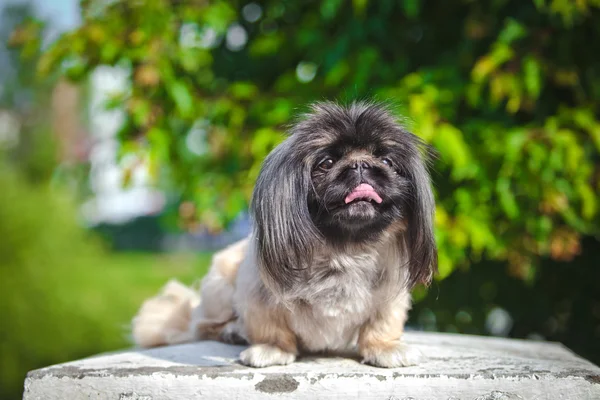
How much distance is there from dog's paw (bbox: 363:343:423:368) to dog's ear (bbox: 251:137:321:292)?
47 cm

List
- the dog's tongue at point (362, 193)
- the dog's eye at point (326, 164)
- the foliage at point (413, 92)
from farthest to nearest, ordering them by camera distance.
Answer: the foliage at point (413, 92) → the dog's eye at point (326, 164) → the dog's tongue at point (362, 193)

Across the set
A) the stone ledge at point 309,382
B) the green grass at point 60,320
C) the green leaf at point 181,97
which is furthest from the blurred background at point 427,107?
the green grass at point 60,320

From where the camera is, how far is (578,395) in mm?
2324

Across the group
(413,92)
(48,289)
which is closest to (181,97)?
(413,92)

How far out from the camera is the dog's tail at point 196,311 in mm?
2916

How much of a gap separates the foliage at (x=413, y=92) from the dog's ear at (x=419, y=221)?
2.73 ft

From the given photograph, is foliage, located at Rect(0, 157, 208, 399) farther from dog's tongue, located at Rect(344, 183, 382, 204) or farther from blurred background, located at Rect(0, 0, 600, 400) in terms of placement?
dog's tongue, located at Rect(344, 183, 382, 204)

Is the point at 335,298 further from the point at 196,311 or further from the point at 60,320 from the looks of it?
the point at 60,320

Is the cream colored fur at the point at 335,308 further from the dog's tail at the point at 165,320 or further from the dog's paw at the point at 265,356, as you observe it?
the dog's tail at the point at 165,320

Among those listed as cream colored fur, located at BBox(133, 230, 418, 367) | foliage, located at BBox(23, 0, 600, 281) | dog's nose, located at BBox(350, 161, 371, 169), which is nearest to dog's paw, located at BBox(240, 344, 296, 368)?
cream colored fur, located at BBox(133, 230, 418, 367)

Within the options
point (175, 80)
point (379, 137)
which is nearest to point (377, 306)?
point (379, 137)

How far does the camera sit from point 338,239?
235 centimetres

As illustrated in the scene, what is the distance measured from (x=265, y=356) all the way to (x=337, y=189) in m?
0.73

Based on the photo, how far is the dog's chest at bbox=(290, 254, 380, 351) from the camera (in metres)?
2.38
